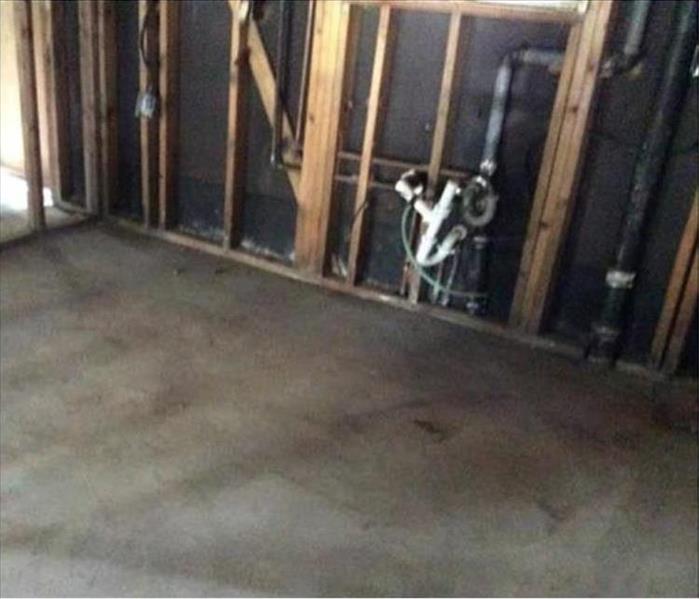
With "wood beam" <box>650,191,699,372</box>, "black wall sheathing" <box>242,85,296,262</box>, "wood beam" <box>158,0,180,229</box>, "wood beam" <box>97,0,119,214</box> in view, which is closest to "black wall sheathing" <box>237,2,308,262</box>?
"black wall sheathing" <box>242,85,296,262</box>

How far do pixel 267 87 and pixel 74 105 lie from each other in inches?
50.3

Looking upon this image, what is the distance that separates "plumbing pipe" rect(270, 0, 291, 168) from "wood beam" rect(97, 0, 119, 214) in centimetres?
98

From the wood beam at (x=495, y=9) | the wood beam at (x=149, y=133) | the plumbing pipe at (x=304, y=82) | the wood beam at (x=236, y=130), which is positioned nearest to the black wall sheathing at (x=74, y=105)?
the wood beam at (x=149, y=133)

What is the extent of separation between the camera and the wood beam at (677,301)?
279cm

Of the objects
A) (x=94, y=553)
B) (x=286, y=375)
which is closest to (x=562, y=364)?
(x=286, y=375)

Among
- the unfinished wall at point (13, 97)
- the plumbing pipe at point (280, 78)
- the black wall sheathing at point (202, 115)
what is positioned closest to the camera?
the plumbing pipe at point (280, 78)

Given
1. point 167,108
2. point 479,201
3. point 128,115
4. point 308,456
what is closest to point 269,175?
point 167,108

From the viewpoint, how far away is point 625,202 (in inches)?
115

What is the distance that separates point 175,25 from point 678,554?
10.2 ft

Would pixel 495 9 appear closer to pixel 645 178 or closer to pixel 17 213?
pixel 645 178

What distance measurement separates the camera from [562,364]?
3.03m

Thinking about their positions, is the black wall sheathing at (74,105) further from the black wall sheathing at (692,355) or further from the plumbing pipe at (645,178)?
the black wall sheathing at (692,355)

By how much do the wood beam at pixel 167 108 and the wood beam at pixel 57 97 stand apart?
0.65 metres

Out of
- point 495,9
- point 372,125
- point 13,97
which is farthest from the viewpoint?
point 13,97
